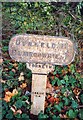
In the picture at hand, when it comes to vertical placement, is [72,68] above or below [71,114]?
above

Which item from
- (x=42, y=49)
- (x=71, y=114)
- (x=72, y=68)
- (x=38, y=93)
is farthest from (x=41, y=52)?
(x=71, y=114)

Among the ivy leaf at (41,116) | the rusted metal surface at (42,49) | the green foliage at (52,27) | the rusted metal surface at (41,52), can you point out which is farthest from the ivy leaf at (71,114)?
the rusted metal surface at (42,49)

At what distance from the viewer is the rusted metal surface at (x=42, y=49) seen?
2.41 meters

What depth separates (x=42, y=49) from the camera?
2.44m

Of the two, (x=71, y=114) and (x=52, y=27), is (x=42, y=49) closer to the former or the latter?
(x=52, y=27)

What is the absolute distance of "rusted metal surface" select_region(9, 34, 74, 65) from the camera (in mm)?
2408

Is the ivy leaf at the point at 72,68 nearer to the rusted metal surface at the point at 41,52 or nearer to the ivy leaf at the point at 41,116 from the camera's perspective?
the rusted metal surface at the point at 41,52

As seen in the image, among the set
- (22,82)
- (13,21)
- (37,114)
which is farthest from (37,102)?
(13,21)

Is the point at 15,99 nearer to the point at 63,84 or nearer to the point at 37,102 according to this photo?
the point at 37,102

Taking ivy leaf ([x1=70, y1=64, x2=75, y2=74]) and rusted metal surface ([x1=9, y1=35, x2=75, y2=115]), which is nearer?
rusted metal surface ([x1=9, y1=35, x2=75, y2=115])

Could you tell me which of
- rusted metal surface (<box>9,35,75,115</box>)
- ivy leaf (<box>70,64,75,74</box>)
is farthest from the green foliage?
rusted metal surface (<box>9,35,75,115</box>)

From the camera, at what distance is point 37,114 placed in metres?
2.61

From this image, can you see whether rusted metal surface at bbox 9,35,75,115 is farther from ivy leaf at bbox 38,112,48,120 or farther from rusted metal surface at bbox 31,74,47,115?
ivy leaf at bbox 38,112,48,120

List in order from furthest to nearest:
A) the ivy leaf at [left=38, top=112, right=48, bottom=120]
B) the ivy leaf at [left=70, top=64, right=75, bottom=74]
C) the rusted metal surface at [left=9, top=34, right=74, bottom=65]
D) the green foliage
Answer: the ivy leaf at [left=70, top=64, right=75, bottom=74] → the green foliage → the ivy leaf at [left=38, top=112, right=48, bottom=120] → the rusted metal surface at [left=9, top=34, right=74, bottom=65]
